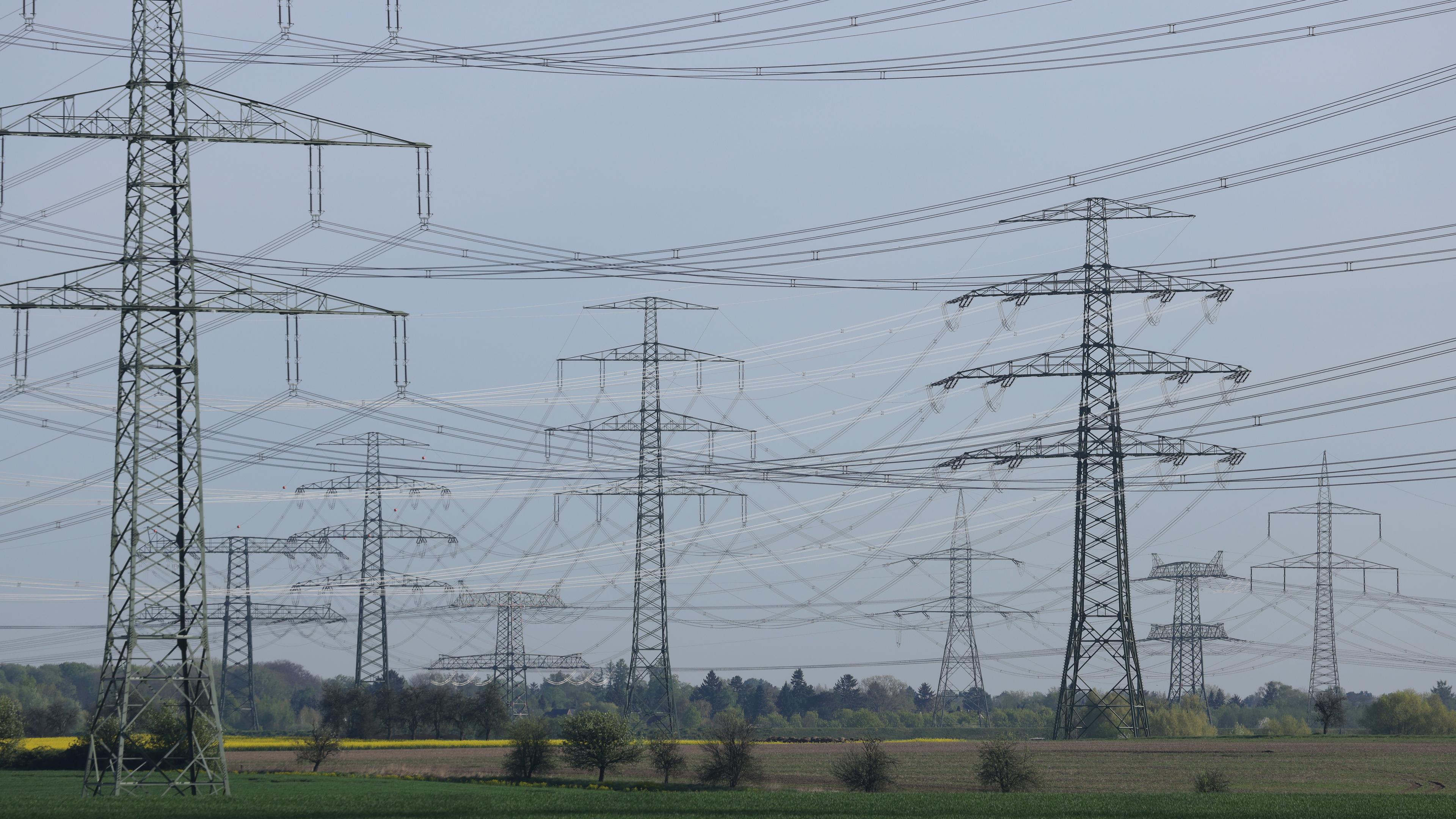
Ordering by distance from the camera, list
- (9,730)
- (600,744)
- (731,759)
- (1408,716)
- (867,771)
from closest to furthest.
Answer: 1. (867,771)
2. (731,759)
3. (600,744)
4. (9,730)
5. (1408,716)

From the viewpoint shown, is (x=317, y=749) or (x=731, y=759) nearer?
(x=731, y=759)

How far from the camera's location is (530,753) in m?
70.3

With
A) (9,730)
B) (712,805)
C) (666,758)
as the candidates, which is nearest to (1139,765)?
(712,805)

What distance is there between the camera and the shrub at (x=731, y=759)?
207ft

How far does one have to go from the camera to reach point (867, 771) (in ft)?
194

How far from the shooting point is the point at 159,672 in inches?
1463

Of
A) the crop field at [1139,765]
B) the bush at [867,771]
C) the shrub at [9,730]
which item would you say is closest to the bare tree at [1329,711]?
the crop field at [1139,765]

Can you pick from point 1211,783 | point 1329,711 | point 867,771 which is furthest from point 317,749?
point 1329,711

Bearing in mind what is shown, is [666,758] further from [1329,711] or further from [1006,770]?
[1329,711]

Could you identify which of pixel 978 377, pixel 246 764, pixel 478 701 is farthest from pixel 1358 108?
pixel 478 701

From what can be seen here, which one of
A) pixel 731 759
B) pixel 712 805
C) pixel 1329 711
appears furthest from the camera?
pixel 1329 711

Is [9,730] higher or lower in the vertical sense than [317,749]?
lower

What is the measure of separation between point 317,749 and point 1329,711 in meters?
69.6

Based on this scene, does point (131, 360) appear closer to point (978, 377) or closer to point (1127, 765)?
point (978, 377)
